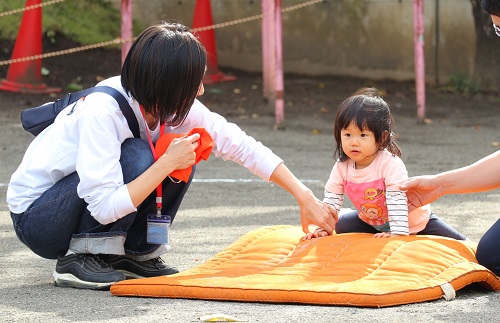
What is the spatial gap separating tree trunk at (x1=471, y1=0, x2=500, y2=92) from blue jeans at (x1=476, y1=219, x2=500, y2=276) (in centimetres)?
684

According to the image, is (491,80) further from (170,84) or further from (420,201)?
(170,84)

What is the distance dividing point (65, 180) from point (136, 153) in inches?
11.6

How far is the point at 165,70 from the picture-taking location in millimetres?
3719

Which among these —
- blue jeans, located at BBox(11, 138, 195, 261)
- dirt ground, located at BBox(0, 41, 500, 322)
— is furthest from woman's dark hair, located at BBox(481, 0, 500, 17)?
blue jeans, located at BBox(11, 138, 195, 261)

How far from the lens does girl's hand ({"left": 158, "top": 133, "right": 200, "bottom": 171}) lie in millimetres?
3807

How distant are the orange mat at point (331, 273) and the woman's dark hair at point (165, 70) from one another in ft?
2.14

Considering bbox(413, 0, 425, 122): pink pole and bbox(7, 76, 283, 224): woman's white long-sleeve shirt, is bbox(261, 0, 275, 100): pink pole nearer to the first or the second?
bbox(413, 0, 425, 122): pink pole

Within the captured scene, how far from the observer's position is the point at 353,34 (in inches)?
443

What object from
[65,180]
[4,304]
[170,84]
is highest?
[170,84]

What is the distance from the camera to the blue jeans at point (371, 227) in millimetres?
4504

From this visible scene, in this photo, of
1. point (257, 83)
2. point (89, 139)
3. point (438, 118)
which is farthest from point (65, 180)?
point (257, 83)

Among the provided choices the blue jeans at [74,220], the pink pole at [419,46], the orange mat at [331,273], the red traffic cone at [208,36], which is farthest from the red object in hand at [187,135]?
the red traffic cone at [208,36]

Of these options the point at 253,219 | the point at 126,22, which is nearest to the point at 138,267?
the point at 253,219

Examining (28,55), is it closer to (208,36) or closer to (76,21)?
(76,21)
